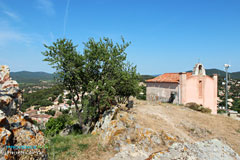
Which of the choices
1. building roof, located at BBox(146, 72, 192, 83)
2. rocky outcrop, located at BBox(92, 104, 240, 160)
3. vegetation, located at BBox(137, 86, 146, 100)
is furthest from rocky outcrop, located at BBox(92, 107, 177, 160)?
building roof, located at BBox(146, 72, 192, 83)

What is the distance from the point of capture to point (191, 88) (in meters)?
25.8

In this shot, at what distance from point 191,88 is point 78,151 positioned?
77.2ft

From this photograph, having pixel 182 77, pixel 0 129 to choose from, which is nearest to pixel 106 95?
pixel 0 129

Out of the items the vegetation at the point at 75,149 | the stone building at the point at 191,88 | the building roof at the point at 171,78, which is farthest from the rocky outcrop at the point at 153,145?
the building roof at the point at 171,78

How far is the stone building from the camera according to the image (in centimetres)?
2516

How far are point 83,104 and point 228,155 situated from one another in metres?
12.7

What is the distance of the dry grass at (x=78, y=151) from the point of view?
6.72 meters

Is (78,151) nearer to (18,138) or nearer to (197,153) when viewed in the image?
(18,138)

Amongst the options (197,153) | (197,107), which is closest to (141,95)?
(197,107)

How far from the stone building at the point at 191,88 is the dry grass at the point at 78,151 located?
20279 millimetres

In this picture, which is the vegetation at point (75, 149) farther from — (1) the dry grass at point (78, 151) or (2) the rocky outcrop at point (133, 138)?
(2) the rocky outcrop at point (133, 138)

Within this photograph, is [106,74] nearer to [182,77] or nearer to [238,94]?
[182,77]

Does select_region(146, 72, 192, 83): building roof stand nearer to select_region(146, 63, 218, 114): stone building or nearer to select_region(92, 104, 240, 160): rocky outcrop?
select_region(146, 63, 218, 114): stone building

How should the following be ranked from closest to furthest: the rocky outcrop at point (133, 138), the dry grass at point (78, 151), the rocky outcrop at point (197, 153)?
1. the rocky outcrop at point (197, 153)
2. the dry grass at point (78, 151)
3. the rocky outcrop at point (133, 138)
